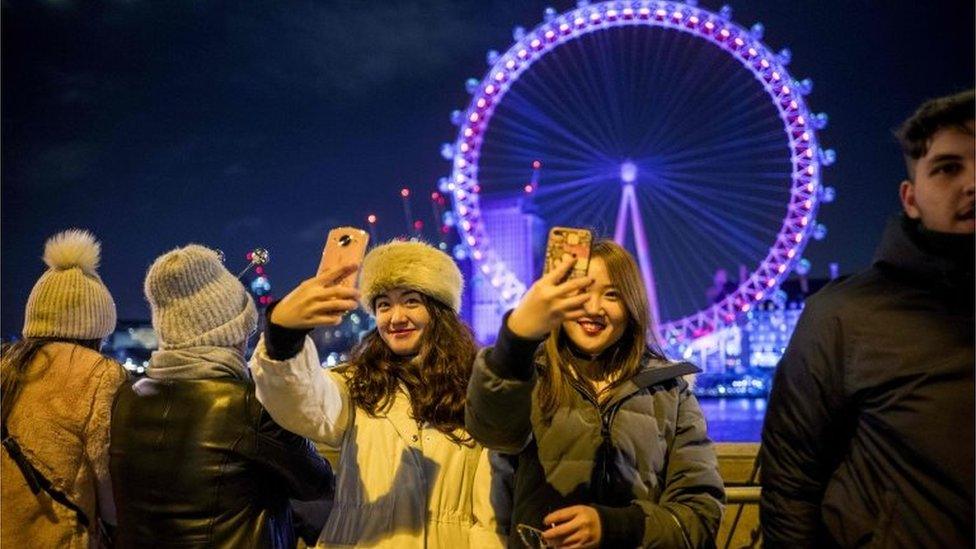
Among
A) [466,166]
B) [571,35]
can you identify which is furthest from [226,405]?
[571,35]

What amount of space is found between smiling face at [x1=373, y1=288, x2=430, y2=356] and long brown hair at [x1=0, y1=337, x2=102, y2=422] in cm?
118

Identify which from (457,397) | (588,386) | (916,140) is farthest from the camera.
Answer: (457,397)

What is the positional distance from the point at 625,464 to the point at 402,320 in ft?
2.93

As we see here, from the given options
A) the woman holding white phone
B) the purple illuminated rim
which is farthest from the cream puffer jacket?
the purple illuminated rim

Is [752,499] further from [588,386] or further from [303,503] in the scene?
[303,503]

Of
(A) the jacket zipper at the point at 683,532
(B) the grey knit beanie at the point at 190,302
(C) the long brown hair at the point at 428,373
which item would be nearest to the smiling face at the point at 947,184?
(A) the jacket zipper at the point at 683,532

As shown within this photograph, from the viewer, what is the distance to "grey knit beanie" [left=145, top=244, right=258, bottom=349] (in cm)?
257

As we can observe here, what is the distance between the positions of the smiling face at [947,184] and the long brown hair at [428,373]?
4.57 ft

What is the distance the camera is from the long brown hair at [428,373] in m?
2.59

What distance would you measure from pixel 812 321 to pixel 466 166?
548 inches

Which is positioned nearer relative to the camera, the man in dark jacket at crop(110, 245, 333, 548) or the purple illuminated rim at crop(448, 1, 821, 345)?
the man in dark jacket at crop(110, 245, 333, 548)

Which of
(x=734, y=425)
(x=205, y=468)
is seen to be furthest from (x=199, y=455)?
(x=734, y=425)

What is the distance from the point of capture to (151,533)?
2373 millimetres

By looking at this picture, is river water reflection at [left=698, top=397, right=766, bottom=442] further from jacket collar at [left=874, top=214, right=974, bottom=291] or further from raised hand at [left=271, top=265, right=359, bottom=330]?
raised hand at [left=271, top=265, right=359, bottom=330]
